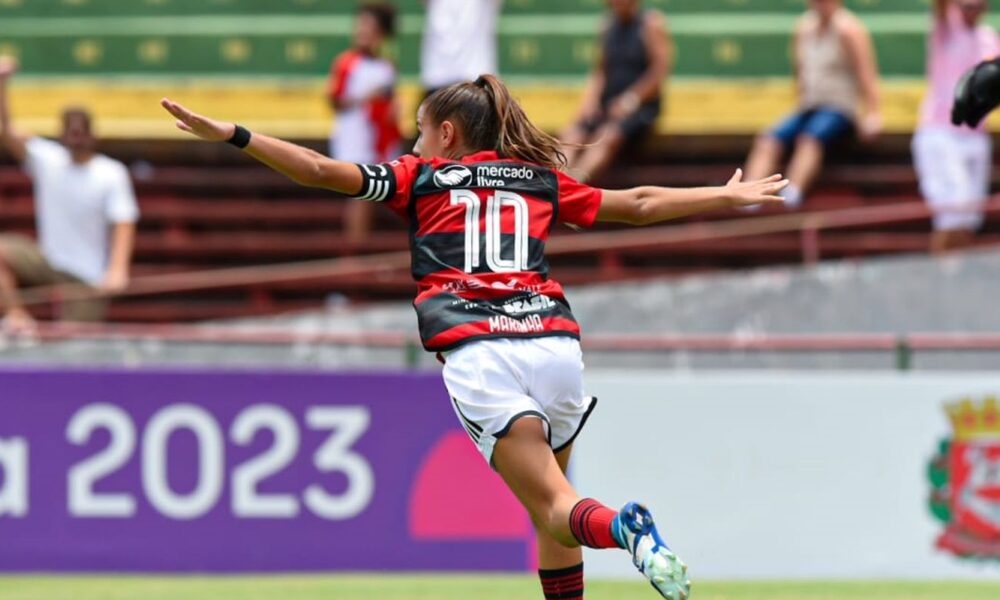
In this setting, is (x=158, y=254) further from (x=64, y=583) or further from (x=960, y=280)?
(x=960, y=280)

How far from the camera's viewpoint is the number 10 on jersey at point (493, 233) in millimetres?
6254

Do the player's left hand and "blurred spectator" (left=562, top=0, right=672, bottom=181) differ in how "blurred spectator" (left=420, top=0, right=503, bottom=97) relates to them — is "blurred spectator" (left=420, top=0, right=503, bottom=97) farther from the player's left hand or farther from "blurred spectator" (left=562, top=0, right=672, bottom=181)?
the player's left hand

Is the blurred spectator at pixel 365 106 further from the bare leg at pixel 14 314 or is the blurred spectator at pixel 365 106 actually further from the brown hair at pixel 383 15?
the bare leg at pixel 14 314

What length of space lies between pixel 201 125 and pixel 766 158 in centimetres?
800

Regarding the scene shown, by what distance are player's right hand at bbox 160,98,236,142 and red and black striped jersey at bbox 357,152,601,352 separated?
0.48 metres

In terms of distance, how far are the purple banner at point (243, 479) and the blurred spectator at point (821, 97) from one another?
145 inches

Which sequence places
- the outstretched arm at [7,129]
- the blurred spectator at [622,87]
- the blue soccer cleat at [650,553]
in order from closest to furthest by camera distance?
the blue soccer cleat at [650,553]
the outstretched arm at [7,129]
the blurred spectator at [622,87]

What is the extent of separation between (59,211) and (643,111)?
430 centimetres

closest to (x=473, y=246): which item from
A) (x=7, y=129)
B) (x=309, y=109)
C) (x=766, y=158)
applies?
(x=7, y=129)

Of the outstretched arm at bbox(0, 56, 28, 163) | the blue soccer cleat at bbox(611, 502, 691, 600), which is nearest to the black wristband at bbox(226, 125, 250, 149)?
the blue soccer cleat at bbox(611, 502, 691, 600)

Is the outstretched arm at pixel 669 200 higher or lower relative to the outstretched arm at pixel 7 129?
lower

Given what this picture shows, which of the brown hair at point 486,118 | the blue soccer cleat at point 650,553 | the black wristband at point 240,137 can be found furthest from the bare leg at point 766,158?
the blue soccer cleat at point 650,553

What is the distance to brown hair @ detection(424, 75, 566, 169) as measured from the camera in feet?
21.0

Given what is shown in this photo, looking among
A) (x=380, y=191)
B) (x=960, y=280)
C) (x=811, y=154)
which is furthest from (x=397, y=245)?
(x=380, y=191)
